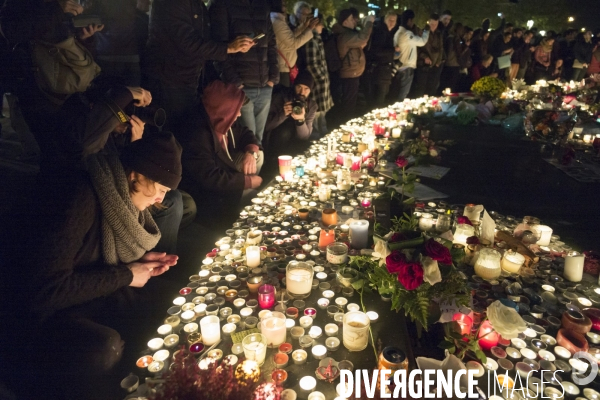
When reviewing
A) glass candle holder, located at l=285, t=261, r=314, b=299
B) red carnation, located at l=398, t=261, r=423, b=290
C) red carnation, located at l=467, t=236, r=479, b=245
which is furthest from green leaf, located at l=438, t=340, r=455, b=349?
red carnation, located at l=467, t=236, r=479, b=245

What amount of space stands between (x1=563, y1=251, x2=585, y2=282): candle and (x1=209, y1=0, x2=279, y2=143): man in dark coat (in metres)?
3.05

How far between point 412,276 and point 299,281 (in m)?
0.60

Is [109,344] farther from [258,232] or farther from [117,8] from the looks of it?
[117,8]

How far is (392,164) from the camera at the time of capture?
3.78 meters

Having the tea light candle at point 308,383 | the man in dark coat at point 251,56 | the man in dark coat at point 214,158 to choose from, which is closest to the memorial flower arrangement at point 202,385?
the tea light candle at point 308,383

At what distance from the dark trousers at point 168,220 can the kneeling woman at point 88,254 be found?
2.06ft

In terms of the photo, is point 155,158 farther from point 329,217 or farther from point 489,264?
point 489,264

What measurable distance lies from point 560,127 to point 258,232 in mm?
4596

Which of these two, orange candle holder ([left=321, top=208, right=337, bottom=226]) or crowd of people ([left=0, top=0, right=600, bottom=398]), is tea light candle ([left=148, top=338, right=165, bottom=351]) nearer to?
crowd of people ([left=0, top=0, right=600, bottom=398])

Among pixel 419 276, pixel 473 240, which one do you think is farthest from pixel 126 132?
pixel 473 240

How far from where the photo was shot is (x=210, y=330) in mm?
1522

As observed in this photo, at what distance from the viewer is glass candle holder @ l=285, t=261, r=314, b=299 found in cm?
179

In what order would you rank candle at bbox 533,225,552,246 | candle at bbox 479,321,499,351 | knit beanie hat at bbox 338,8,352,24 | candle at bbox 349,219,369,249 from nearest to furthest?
candle at bbox 479,321,499,351
candle at bbox 349,219,369,249
candle at bbox 533,225,552,246
knit beanie hat at bbox 338,8,352,24

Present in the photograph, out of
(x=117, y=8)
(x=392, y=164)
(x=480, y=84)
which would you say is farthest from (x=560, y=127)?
(x=117, y=8)
